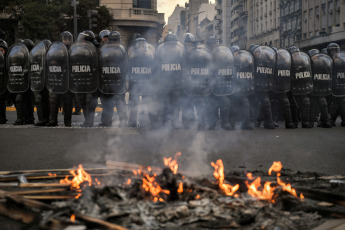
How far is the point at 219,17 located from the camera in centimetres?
8506

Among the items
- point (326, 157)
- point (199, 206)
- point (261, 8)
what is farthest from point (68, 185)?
point (261, 8)

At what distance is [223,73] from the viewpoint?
11891mm

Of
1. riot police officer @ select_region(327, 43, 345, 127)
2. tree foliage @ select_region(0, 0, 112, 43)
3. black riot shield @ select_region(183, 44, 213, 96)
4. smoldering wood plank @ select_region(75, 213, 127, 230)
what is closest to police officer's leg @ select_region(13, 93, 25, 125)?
black riot shield @ select_region(183, 44, 213, 96)

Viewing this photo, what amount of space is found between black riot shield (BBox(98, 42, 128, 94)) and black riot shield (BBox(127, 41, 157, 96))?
18 cm

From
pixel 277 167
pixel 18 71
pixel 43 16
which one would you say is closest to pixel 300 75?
pixel 277 167

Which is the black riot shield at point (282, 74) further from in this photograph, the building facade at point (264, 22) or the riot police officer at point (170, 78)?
the building facade at point (264, 22)

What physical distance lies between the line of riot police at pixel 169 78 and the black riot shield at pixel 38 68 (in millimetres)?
25

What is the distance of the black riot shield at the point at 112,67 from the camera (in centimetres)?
1168

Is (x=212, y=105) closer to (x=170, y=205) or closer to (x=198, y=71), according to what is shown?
(x=198, y=71)

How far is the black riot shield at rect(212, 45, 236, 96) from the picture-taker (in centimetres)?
1186

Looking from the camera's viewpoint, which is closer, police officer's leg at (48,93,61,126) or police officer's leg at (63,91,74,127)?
police officer's leg at (48,93,61,126)

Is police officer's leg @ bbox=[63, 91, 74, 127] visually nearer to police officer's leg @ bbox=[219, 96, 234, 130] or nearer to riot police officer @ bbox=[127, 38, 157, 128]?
riot police officer @ bbox=[127, 38, 157, 128]

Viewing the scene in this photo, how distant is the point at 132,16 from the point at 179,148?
3354cm

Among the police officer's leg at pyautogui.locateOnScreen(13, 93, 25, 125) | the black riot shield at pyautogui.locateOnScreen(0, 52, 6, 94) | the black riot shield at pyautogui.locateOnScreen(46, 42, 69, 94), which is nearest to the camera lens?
the black riot shield at pyautogui.locateOnScreen(46, 42, 69, 94)
